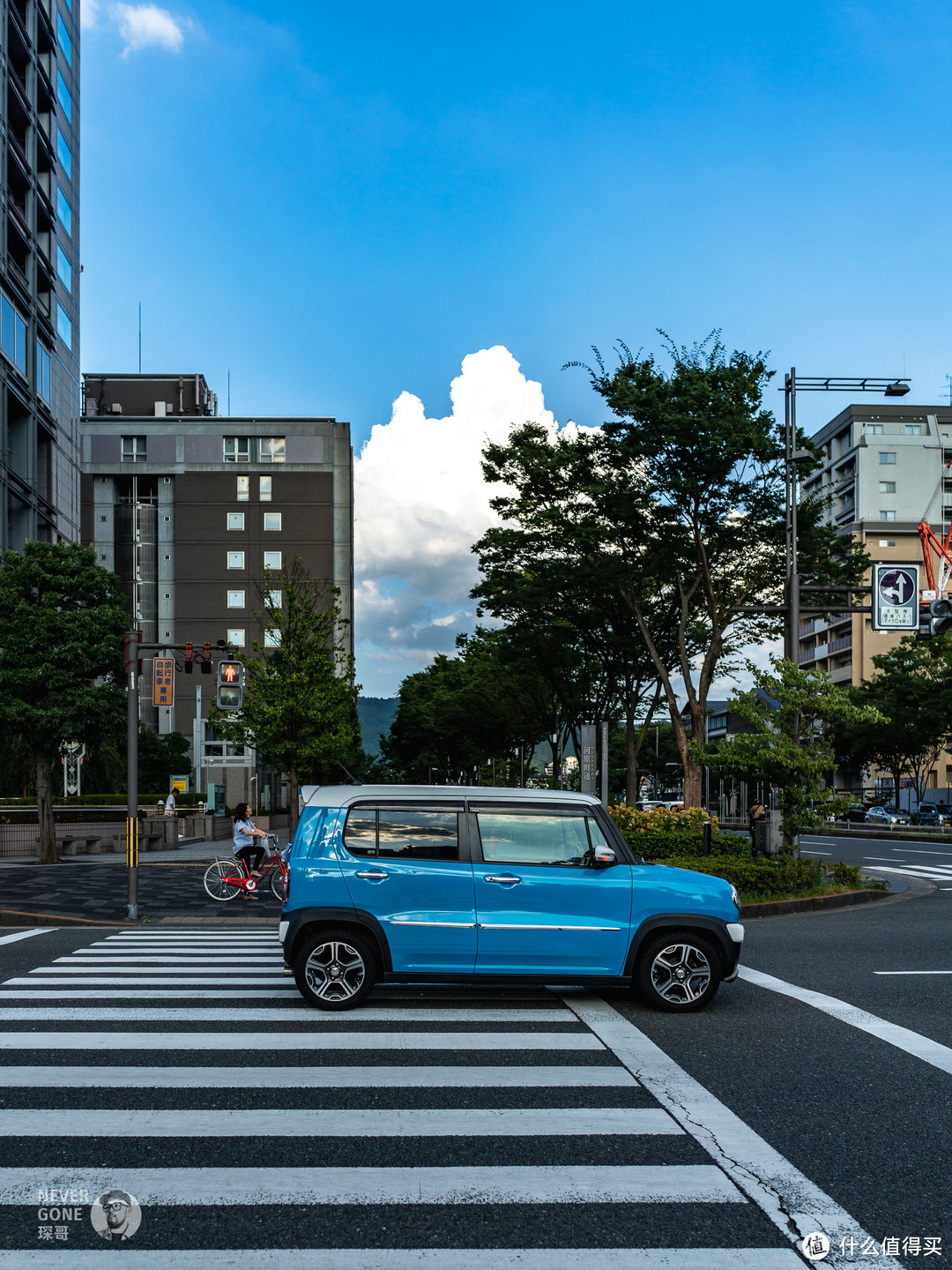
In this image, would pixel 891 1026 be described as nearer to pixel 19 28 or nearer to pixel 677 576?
pixel 677 576

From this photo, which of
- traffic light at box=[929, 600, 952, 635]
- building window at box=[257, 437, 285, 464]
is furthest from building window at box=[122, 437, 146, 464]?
traffic light at box=[929, 600, 952, 635]

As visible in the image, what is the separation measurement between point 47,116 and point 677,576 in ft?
115

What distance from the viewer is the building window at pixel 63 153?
4316cm

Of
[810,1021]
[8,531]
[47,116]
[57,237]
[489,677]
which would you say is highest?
[47,116]

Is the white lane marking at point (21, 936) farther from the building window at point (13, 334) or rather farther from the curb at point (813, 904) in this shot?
the building window at point (13, 334)

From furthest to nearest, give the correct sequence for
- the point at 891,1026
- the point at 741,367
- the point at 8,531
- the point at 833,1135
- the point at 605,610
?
the point at 8,531 → the point at 605,610 → the point at 741,367 → the point at 891,1026 → the point at 833,1135

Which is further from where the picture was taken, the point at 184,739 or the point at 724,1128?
the point at 184,739

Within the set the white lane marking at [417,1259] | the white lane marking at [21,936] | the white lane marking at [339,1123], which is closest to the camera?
the white lane marking at [417,1259]

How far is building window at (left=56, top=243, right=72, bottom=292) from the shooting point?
141 ft

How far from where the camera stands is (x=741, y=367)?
22.4m

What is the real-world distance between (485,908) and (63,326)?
43.3 metres

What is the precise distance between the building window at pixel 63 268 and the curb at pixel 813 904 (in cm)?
4010

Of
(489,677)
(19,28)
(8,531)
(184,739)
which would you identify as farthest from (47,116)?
(184,739)

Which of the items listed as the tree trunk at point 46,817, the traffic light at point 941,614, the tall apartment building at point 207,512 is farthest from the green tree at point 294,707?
the tall apartment building at point 207,512
